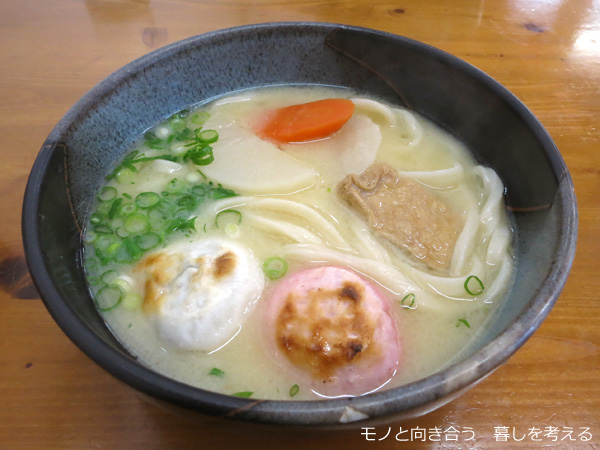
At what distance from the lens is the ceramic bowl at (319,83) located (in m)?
1.03

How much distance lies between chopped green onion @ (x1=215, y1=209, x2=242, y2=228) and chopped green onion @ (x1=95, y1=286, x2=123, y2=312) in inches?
17.4

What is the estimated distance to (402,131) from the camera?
2.19 metres

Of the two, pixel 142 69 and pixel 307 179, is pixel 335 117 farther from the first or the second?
pixel 142 69

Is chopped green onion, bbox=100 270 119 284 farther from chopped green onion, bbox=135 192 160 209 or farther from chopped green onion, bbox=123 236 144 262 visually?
chopped green onion, bbox=135 192 160 209

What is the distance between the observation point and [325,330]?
1.34 m

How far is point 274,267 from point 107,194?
817 mm

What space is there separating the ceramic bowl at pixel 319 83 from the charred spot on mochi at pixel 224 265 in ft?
1.20

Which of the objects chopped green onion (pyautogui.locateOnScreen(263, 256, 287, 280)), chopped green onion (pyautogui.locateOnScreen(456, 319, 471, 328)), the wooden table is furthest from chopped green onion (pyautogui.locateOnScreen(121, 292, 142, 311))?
chopped green onion (pyautogui.locateOnScreen(456, 319, 471, 328))

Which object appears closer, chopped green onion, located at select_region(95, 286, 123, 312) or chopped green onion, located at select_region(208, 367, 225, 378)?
chopped green onion, located at select_region(208, 367, 225, 378)

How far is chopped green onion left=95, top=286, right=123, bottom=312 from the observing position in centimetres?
158

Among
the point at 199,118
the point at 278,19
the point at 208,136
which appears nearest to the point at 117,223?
the point at 208,136

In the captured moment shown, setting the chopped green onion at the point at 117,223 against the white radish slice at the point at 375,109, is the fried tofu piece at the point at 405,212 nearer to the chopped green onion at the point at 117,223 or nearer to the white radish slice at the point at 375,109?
the white radish slice at the point at 375,109

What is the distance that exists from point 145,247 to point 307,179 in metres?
0.71

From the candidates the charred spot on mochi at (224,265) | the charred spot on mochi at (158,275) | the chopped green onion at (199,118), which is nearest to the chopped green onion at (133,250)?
the charred spot on mochi at (158,275)
